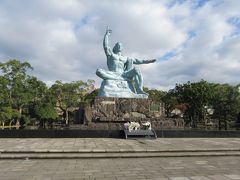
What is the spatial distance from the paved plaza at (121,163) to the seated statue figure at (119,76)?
8.76 meters

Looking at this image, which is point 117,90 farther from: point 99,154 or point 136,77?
point 99,154

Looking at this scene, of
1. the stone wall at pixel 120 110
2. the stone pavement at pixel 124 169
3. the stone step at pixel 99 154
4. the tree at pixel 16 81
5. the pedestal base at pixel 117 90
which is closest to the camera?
the stone pavement at pixel 124 169

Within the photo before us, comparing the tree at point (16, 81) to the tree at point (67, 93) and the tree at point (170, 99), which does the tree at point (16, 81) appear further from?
the tree at point (170, 99)

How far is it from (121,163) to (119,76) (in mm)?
11122

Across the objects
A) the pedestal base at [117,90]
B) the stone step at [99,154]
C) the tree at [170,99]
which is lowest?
the stone step at [99,154]

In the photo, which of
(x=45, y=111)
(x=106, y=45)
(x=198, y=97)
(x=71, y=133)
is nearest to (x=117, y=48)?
(x=106, y=45)

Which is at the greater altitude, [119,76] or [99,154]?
[119,76]

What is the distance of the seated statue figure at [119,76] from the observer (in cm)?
1783

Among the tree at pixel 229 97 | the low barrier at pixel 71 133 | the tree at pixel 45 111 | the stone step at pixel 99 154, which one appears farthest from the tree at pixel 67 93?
the stone step at pixel 99 154

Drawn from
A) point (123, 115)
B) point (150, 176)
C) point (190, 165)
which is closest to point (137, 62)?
point (123, 115)

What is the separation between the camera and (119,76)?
18312mm

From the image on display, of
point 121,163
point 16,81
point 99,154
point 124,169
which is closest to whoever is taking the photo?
point 124,169

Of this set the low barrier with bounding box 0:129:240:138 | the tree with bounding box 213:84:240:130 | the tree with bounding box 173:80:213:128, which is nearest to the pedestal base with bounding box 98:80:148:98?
the low barrier with bounding box 0:129:240:138

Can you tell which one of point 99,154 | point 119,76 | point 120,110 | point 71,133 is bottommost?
point 99,154
